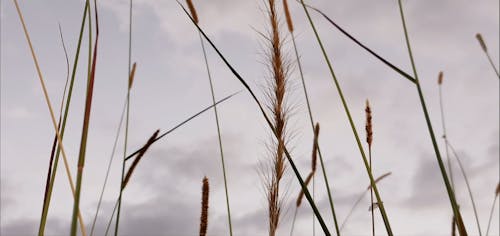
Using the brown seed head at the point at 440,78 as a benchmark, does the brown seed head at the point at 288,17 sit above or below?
below

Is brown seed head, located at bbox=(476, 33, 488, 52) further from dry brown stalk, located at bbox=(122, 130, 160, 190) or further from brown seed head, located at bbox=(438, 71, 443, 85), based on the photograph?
dry brown stalk, located at bbox=(122, 130, 160, 190)

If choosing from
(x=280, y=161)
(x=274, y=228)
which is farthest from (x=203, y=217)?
(x=280, y=161)

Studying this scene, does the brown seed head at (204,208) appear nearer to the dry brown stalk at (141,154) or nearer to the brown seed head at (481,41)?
the dry brown stalk at (141,154)

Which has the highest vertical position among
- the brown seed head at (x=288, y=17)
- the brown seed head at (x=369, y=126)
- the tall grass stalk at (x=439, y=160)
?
the brown seed head at (x=288, y=17)

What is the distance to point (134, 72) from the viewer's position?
70.2 inches

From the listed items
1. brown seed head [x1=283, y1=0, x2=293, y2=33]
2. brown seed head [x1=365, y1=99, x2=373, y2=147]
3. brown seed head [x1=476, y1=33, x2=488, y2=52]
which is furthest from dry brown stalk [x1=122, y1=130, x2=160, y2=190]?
brown seed head [x1=476, y1=33, x2=488, y2=52]

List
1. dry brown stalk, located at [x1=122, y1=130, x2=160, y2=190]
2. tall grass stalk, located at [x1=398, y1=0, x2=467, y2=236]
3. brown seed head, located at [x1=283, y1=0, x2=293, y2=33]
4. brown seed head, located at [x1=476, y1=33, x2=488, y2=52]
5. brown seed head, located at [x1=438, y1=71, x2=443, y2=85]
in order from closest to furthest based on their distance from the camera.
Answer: tall grass stalk, located at [x1=398, y1=0, x2=467, y2=236] → dry brown stalk, located at [x1=122, y1=130, x2=160, y2=190] → brown seed head, located at [x1=283, y1=0, x2=293, y2=33] → brown seed head, located at [x1=476, y1=33, x2=488, y2=52] → brown seed head, located at [x1=438, y1=71, x2=443, y2=85]

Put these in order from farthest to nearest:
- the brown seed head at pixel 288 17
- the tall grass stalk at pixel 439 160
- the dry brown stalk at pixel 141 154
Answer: the brown seed head at pixel 288 17 → the dry brown stalk at pixel 141 154 → the tall grass stalk at pixel 439 160

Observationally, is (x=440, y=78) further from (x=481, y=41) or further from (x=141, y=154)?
(x=141, y=154)

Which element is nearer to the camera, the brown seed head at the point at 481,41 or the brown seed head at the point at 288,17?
the brown seed head at the point at 288,17

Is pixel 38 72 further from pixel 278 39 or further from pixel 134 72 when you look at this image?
pixel 278 39

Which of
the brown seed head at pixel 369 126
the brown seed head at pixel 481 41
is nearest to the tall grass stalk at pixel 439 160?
the brown seed head at pixel 369 126

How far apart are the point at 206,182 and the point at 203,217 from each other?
102mm

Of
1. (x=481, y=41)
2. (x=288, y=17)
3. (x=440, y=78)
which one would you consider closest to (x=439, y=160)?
(x=288, y=17)
